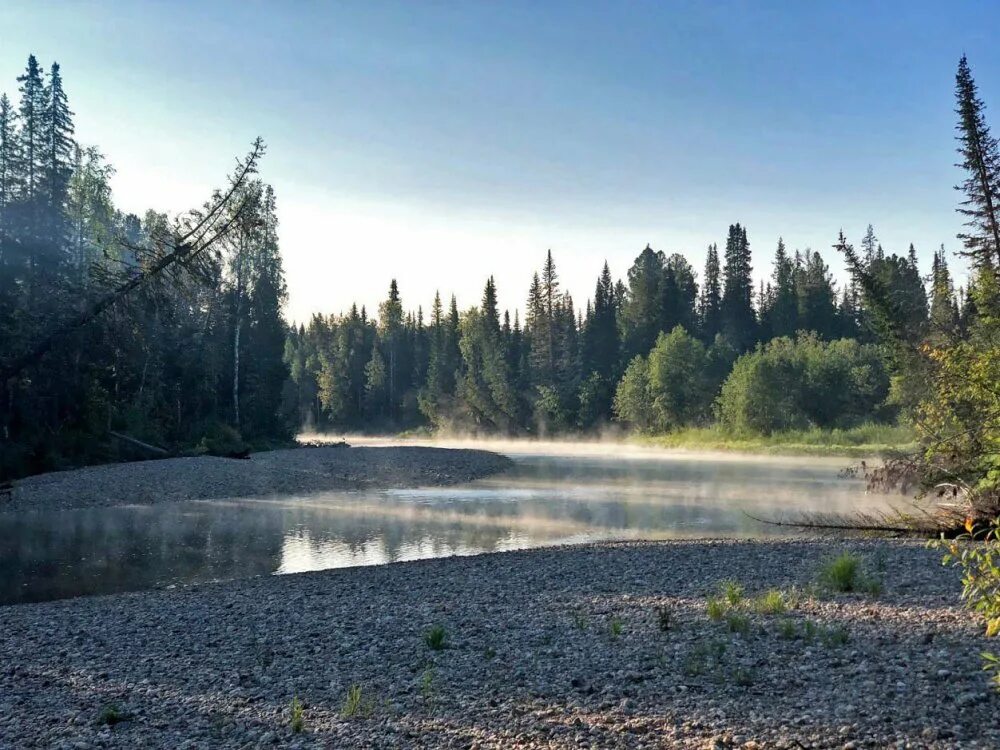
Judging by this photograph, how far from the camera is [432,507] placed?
95.4 ft

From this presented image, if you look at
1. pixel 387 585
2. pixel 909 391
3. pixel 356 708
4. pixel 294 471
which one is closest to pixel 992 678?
pixel 356 708

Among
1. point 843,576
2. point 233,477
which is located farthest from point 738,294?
point 843,576

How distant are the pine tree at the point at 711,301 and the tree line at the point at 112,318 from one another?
68.6m

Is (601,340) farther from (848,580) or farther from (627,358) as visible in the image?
(848,580)

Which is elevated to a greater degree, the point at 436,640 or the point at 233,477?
the point at 233,477

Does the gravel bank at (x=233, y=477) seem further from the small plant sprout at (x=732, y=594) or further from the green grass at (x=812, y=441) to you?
the green grass at (x=812, y=441)

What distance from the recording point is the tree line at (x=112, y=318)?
77.9 ft

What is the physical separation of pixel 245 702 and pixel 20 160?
5017 centimetres

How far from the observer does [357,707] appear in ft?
25.4

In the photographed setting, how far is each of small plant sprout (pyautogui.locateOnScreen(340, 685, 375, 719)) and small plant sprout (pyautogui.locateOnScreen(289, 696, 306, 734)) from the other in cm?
40

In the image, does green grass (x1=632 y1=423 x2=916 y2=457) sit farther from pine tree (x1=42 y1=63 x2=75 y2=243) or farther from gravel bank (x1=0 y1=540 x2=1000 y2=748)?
pine tree (x1=42 y1=63 x2=75 y2=243)

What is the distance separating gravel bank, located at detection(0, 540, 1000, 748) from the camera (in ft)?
22.6

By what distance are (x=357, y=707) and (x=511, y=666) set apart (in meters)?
2.10

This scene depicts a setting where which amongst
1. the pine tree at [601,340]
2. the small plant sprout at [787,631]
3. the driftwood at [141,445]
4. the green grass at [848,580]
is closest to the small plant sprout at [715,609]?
the small plant sprout at [787,631]
